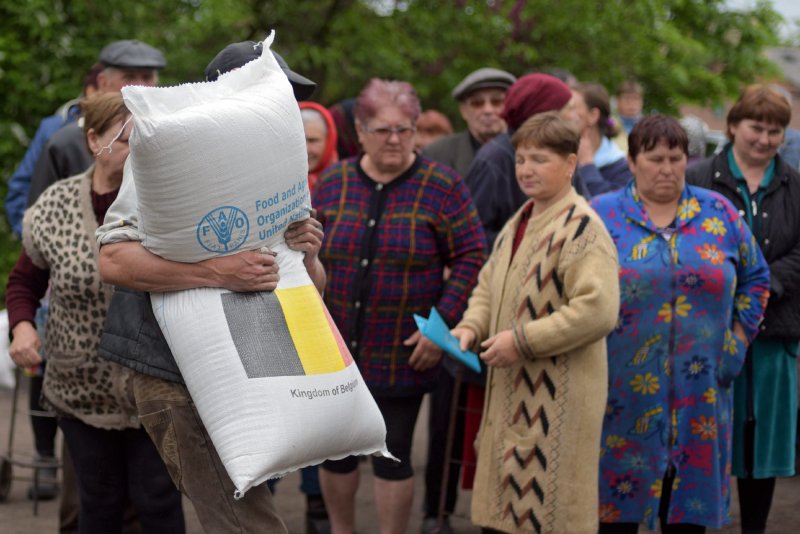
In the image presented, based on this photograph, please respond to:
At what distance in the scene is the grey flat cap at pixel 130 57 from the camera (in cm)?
666

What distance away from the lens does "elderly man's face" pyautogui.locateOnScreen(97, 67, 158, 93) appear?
664 centimetres

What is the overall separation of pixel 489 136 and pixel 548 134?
2226mm

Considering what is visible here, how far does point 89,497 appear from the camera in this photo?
4617 mm

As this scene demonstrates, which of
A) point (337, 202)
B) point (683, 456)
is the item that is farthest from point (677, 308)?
point (337, 202)

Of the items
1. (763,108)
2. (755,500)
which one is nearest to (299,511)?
(755,500)

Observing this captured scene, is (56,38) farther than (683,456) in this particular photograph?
Yes

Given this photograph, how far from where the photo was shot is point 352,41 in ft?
39.6

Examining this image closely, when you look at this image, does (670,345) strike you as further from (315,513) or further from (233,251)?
(233,251)

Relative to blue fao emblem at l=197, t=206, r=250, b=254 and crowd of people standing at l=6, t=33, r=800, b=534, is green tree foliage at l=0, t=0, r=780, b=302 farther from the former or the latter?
blue fao emblem at l=197, t=206, r=250, b=254

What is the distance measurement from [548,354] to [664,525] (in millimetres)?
1088

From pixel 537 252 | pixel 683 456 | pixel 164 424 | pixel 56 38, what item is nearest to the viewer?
pixel 164 424

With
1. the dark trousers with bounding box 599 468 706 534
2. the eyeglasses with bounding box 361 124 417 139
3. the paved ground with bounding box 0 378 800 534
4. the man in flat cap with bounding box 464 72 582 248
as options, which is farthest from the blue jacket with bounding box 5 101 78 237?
the dark trousers with bounding box 599 468 706 534

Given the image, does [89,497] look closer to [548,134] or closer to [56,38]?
[548,134]

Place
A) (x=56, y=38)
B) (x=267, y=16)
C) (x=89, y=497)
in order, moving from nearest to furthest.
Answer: (x=89, y=497) < (x=56, y=38) < (x=267, y=16)
